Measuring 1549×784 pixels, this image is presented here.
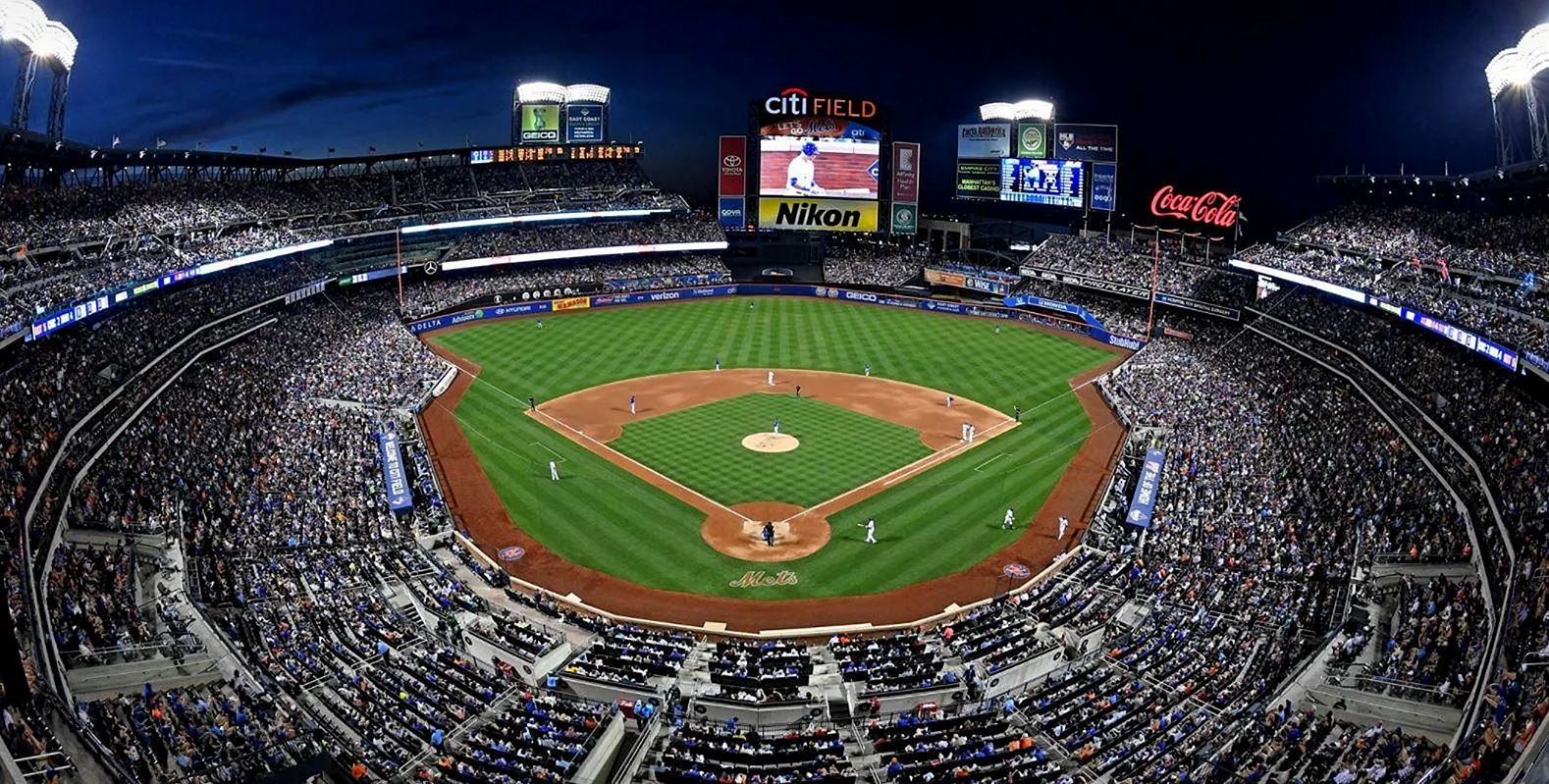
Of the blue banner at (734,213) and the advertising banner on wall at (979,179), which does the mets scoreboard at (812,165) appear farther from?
the advertising banner on wall at (979,179)

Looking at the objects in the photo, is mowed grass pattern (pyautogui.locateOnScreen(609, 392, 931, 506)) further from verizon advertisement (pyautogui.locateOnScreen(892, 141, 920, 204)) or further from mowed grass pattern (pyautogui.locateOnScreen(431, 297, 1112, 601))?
verizon advertisement (pyautogui.locateOnScreen(892, 141, 920, 204))

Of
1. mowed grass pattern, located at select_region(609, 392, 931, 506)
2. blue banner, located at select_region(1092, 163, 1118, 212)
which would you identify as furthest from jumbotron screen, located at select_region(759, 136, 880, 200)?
mowed grass pattern, located at select_region(609, 392, 931, 506)

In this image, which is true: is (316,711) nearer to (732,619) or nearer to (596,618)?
(596,618)

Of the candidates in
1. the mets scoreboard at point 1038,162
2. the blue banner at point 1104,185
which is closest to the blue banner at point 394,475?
the mets scoreboard at point 1038,162

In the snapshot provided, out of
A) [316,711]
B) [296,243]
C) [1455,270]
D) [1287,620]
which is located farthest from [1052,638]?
[296,243]

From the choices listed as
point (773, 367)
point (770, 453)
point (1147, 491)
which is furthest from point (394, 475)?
point (1147, 491)

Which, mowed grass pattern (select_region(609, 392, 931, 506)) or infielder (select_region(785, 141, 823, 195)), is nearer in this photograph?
mowed grass pattern (select_region(609, 392, 931, 506))

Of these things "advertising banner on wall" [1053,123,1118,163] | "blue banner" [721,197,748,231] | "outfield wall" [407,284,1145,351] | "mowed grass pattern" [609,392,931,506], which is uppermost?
"advertising banner on wall" [1053,123,1118,163]
